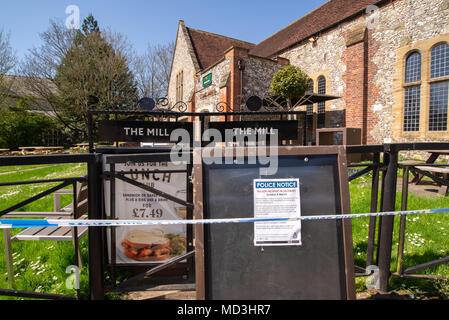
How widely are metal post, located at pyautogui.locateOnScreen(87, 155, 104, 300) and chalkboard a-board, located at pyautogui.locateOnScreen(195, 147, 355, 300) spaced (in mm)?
932

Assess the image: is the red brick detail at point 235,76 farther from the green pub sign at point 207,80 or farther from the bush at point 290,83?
the green pub sign at point 207,80

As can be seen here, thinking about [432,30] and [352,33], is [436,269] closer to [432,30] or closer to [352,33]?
[432,30]

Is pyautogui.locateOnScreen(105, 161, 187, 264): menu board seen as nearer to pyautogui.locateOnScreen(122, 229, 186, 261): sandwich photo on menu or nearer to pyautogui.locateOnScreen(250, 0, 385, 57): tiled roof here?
pyautogui.locateOnScreen(122, 229, 186, 261): sandwich photo on menu

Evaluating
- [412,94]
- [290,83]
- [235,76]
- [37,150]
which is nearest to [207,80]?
[235,76]

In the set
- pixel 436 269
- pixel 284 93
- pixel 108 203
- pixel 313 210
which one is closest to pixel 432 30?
pixel 284 93

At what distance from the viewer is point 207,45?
24188 millimetres

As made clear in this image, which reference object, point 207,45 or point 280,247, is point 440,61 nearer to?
point 280,247

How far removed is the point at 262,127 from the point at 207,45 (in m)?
23.4

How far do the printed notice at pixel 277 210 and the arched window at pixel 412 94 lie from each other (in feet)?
40.8

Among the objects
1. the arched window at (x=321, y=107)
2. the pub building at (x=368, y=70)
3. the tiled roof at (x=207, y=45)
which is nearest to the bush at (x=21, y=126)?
the tiled roof at (x=207, y=45)

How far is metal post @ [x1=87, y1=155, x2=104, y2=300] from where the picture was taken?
6.77 ft

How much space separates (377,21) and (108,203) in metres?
14.9

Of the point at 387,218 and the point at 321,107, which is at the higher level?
the point at 321,107

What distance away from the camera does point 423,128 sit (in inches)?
423
